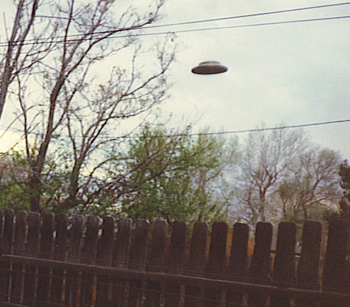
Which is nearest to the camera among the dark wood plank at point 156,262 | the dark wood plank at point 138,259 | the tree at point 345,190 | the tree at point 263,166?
the dark wood plank at point 156,262

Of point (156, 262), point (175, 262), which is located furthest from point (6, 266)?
point (175, 262)

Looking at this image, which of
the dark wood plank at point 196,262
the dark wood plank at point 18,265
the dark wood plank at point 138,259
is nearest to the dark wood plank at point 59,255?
the dark wood plank at point 18,265

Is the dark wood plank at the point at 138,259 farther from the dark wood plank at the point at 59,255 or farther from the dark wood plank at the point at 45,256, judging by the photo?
the dark wood plank at the point at 45,256

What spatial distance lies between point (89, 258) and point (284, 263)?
2.06 m

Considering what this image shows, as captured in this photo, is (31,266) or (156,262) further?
(31,266)

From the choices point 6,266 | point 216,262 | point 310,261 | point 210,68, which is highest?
point 210,68

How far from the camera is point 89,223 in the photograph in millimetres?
4789

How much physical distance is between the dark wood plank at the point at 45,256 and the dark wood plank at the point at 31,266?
0.08m

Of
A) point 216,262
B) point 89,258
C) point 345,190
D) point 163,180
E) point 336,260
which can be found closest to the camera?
point 336,260

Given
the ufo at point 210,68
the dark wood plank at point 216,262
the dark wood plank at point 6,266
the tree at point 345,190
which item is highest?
the ufo at point 210,68

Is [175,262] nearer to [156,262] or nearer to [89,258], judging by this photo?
[156,262]

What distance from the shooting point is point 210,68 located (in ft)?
15.9

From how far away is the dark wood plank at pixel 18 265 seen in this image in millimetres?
5270

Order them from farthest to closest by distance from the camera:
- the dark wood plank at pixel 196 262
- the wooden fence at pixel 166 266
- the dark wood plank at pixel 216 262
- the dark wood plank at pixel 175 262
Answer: the dark wood plank at pixel 175 262 < the dark wood plank at pixel 196 262 < the dark wood plank at pixel 216 262 < the wooden fence at pixel 166 266
